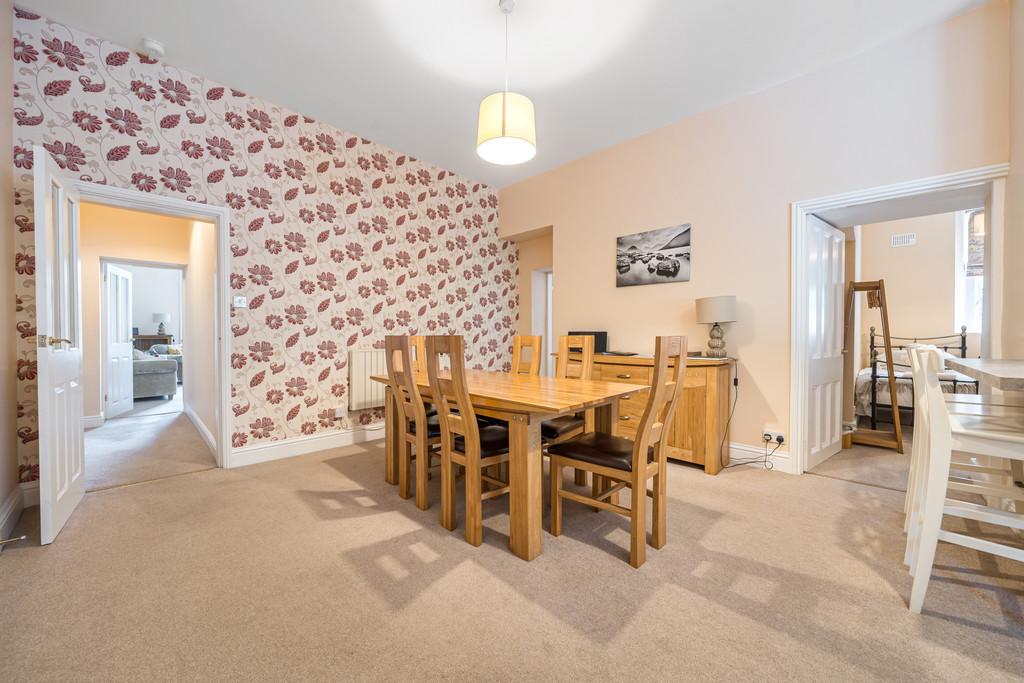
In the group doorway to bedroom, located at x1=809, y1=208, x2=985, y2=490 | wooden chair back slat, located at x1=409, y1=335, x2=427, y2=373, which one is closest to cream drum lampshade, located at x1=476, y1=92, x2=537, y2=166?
wooden chair back slat, located at x1=409, y1=335, x2=427, y2=373

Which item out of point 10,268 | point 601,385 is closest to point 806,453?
point 601,385

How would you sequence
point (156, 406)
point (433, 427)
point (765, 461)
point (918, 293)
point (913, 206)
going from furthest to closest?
1. point (156, 406)
2. point (918, 293)
3. point (765, 461)
4. point (913, 206)
5. point (433, 427)

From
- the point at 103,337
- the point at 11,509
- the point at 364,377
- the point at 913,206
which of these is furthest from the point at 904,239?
the point at 103,337

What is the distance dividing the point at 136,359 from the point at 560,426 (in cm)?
713

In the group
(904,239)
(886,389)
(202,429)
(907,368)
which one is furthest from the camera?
(904,239)

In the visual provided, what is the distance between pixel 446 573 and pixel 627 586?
0.72 m

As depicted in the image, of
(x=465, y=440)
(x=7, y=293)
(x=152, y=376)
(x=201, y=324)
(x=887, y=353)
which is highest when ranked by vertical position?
(x=7, y=293)

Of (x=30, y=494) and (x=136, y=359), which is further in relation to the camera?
(x=136, y=359)

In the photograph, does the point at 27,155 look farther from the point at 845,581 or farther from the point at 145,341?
the point at 145,341

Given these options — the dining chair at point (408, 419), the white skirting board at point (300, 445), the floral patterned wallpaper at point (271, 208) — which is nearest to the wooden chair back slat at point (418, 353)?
the dining chair at point (408, 419)

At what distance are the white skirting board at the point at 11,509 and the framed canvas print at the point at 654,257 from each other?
4233mm

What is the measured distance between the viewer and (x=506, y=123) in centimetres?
215

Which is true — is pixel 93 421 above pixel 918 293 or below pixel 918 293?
below

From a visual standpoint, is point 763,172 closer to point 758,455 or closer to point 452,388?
point 758,455
